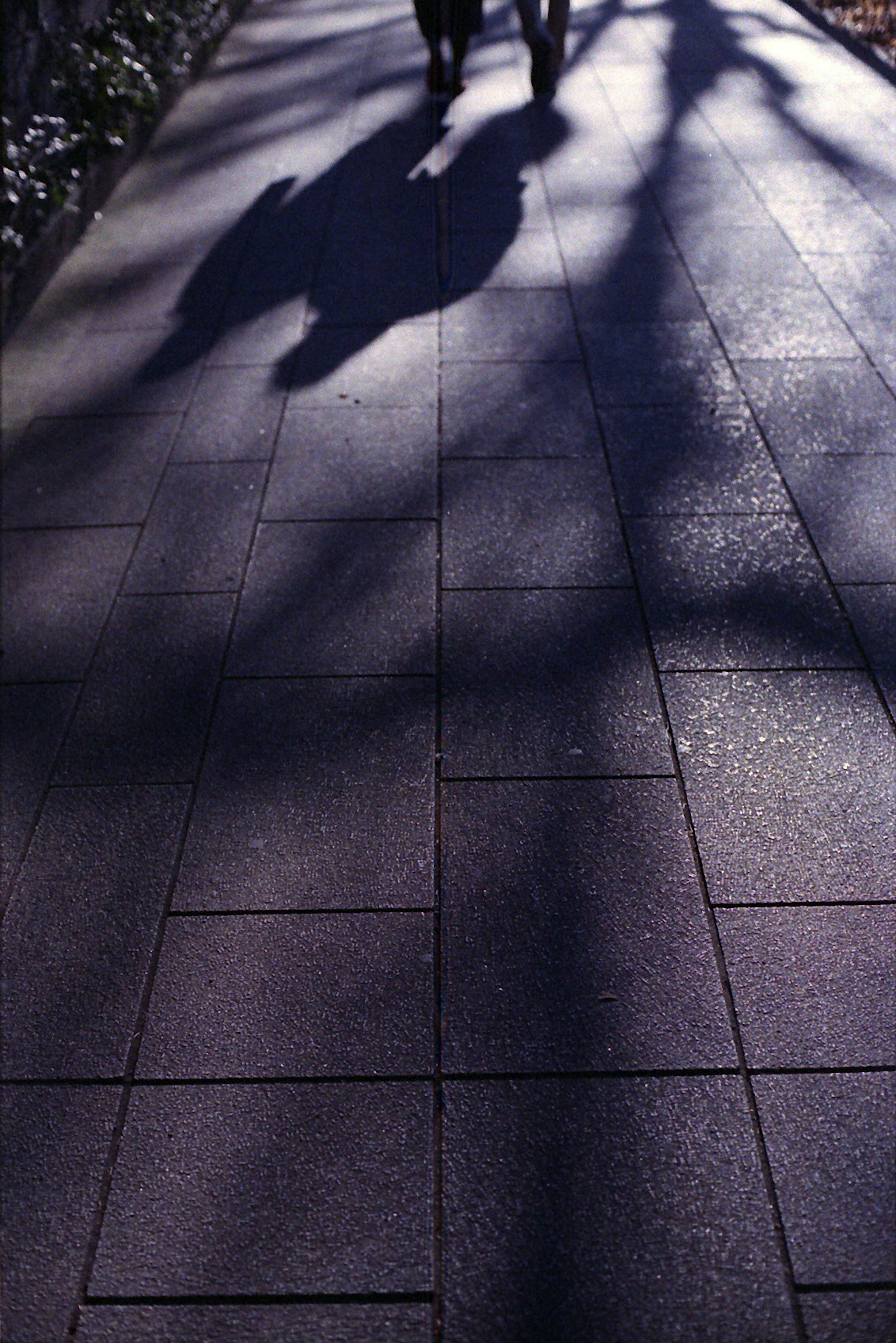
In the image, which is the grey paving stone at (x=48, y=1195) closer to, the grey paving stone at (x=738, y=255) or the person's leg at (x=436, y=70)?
the grey paving stone at (x=738, y=255)

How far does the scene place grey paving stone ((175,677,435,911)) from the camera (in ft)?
10.1

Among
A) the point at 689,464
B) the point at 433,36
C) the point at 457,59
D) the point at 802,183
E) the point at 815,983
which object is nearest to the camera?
the point at 815,983

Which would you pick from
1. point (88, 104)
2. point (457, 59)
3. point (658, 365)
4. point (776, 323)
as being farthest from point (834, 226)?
point (88, 104)

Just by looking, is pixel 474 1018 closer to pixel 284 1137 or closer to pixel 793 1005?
pixel 284 1137

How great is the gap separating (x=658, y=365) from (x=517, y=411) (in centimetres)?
76

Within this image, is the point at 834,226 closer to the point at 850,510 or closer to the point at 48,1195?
the point at 850,510

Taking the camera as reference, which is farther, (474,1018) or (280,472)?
(280,472)

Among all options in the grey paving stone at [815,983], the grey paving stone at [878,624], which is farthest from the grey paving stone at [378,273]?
the grey paving stone at [815,983]

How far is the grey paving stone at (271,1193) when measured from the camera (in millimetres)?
2299

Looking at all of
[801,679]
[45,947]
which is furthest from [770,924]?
[45,947]

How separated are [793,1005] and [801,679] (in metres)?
1.20

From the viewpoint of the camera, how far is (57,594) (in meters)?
4.19

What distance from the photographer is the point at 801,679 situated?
3615 millimetres

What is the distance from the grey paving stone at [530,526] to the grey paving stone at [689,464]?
0.44ft
